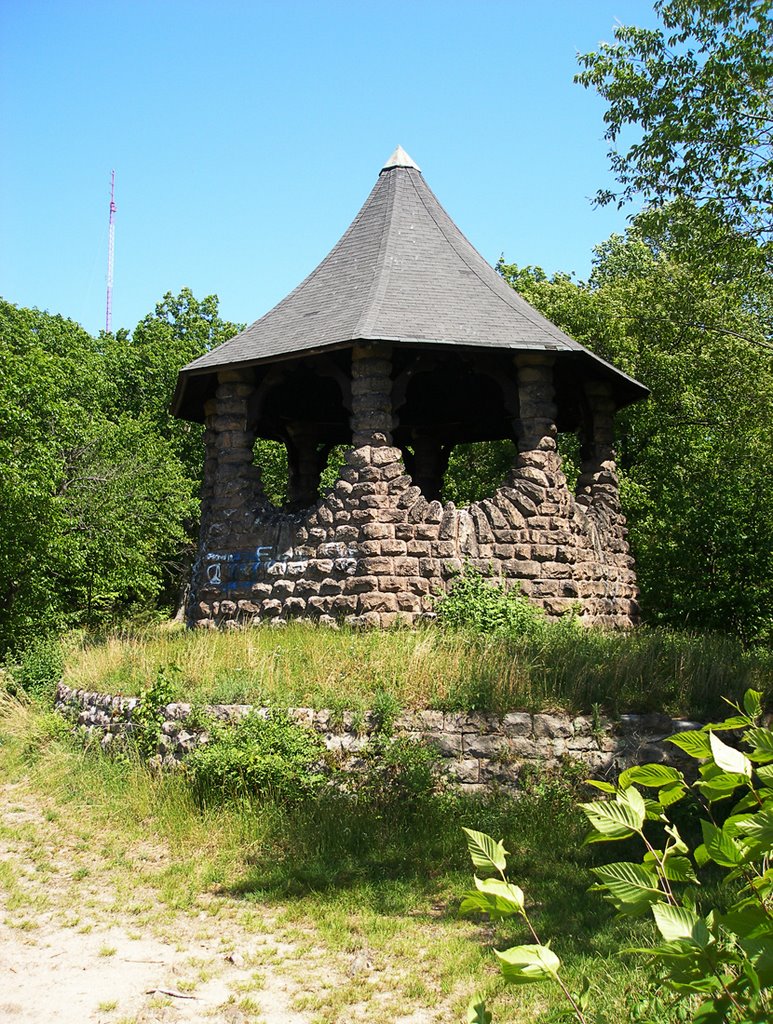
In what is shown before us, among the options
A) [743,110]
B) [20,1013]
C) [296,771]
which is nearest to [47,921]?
[20,1013]

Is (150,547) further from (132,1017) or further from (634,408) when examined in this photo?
(132,1017)

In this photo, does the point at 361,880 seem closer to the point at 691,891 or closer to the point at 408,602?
the point at 408,602

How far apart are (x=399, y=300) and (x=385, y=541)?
3.25 meters

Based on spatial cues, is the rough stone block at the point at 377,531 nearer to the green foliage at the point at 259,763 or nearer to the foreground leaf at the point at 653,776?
the green foliage at the point at 259,763

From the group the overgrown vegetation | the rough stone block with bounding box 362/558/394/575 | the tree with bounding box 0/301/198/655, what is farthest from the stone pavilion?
the tree with bounding box 0/301/198/655

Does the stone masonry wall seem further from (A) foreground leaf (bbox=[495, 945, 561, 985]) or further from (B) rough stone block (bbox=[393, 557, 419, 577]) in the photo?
(A) foreground leaf (bbox=[495, 945, 561, 985])

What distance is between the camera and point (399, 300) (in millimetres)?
12539

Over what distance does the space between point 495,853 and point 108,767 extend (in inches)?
319

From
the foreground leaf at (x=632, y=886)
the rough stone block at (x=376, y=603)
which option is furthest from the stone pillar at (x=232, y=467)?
the foreground leaf at (x=632, y=886)

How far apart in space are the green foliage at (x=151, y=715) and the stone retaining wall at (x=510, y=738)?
44.8 inches

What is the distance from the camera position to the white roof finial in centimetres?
1538

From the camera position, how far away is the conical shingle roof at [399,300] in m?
11.8

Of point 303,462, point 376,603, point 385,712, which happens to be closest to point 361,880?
point 385,712

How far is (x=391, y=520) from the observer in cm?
1147
